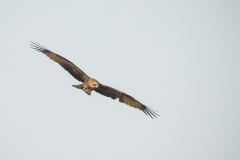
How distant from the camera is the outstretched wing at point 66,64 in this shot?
36.5 feet

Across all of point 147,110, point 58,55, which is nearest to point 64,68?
point 58,55

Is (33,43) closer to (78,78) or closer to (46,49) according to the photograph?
(46,49)

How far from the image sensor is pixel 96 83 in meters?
10.7

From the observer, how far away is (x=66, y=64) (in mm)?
11266

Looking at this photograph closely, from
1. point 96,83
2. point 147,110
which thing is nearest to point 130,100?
point 147,110

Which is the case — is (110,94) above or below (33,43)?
below

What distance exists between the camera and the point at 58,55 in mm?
11250

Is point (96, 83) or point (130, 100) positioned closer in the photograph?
point (96, 83)

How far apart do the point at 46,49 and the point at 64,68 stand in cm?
112

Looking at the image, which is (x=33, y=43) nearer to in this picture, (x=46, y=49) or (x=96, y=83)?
(x=46, y=49)

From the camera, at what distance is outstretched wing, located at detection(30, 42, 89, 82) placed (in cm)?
1112

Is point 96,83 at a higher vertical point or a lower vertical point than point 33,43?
lower

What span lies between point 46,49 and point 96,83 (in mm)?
2732

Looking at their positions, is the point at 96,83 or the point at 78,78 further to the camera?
the point at 78,78
